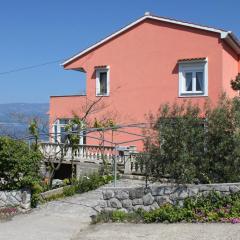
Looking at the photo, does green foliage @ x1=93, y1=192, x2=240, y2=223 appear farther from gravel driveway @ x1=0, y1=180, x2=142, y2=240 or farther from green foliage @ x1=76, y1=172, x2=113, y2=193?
green foliage @ x1=76, y1=172, x2=113, y2=193

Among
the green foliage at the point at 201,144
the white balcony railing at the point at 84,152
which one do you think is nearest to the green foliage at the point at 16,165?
the green foliage at the point at 201,144

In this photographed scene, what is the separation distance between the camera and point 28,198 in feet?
50.9

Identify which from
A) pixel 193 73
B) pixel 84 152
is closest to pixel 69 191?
pixel 84 152

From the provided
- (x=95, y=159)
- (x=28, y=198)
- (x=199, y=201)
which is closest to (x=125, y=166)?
(x=95, y=159)

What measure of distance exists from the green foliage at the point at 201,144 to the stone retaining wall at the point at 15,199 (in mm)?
4641

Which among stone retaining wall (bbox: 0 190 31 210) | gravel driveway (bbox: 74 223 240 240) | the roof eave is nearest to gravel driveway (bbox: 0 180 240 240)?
gravel driveway (bbox: 74 223 240 240)

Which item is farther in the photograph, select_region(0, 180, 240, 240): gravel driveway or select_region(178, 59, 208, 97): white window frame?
select_region(178, 59, 208, 97): white window frame

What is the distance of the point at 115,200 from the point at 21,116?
1571cm

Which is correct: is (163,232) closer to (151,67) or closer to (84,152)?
(84,152)

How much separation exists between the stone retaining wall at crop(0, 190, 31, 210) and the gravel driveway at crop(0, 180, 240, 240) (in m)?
0.48

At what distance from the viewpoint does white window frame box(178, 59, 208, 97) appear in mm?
26406

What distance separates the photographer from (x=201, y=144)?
1263cm

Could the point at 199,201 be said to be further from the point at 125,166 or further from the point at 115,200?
the point at 125,166

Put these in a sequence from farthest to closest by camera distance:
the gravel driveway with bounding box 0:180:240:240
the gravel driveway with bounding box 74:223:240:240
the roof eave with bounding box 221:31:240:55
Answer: the roof eave with bounding box 221:31:240:55 < the gravel driveway with bounding box 0:180:240:240 < the gravel driveway with bounding box 74:223:240:240
